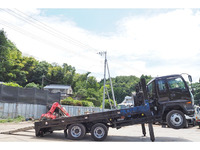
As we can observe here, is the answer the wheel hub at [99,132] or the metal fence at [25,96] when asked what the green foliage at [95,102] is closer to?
the metal fence at [25,96]

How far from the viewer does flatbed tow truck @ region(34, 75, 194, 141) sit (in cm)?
829

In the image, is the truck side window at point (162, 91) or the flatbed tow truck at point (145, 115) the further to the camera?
the truck side window at point (162, 91)

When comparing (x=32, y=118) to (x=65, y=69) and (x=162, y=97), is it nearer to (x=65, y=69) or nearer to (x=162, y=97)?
(x=162, y=97)

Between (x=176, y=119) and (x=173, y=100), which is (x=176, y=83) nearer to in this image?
(x=173, y=100)

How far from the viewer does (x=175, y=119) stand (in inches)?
324

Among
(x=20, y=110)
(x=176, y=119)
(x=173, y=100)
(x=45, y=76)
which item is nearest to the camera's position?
(x=176, y=119)

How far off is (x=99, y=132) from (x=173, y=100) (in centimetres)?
365

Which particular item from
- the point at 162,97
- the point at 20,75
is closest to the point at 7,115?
the point at 162,97

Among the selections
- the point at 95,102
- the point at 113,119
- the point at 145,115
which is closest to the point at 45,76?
the point at 95,102

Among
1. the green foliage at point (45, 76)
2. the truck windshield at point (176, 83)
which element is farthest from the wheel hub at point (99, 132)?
the green foliage at point (45, 76)

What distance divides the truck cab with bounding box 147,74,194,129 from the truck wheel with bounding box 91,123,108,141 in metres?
2.51

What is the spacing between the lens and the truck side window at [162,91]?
28.1 ft

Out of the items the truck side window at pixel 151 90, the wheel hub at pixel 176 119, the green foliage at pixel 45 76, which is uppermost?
the green foliage at pixel 45 76

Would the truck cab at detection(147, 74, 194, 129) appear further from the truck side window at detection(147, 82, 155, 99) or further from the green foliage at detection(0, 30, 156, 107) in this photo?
the green foliage at detection(0, 30, 156, 107)
